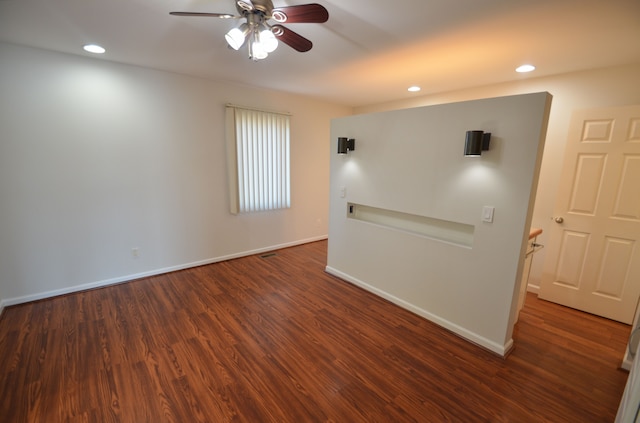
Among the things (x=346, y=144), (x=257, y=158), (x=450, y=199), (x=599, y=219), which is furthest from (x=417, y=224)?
(x=257, y=158)

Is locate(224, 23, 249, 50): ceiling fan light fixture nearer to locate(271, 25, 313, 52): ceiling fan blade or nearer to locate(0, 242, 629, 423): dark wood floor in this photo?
locate(271, 25, 313, 52): ceiling fan blade

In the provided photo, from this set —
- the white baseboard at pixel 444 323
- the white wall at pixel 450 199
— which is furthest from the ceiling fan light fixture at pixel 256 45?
the white baseboard at pixel 444 323

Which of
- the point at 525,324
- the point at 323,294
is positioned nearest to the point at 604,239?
the point at 525,324

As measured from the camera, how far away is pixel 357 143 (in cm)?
325

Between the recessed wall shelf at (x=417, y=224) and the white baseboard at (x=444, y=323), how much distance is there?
80 centimetres

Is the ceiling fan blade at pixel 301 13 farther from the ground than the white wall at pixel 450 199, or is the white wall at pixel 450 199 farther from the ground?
the ceiling fan blade at pixel 301 13

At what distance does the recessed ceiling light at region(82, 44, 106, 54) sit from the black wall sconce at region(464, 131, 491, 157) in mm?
3588

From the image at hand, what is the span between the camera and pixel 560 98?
3045 mm

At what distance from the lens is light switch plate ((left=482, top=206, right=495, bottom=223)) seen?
2.24 m

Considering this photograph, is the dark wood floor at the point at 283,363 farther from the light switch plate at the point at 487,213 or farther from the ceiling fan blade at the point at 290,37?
the ceiling fan blade at the point at 290,37

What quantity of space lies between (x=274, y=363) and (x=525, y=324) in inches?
102

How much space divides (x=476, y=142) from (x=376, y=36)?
122cm

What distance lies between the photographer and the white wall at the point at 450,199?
82.4 inches

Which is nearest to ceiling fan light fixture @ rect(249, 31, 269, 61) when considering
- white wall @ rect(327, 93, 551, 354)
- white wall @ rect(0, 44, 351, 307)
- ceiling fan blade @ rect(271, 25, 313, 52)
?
ceiling fan blade @ rect(271, 25, 313, 52)
